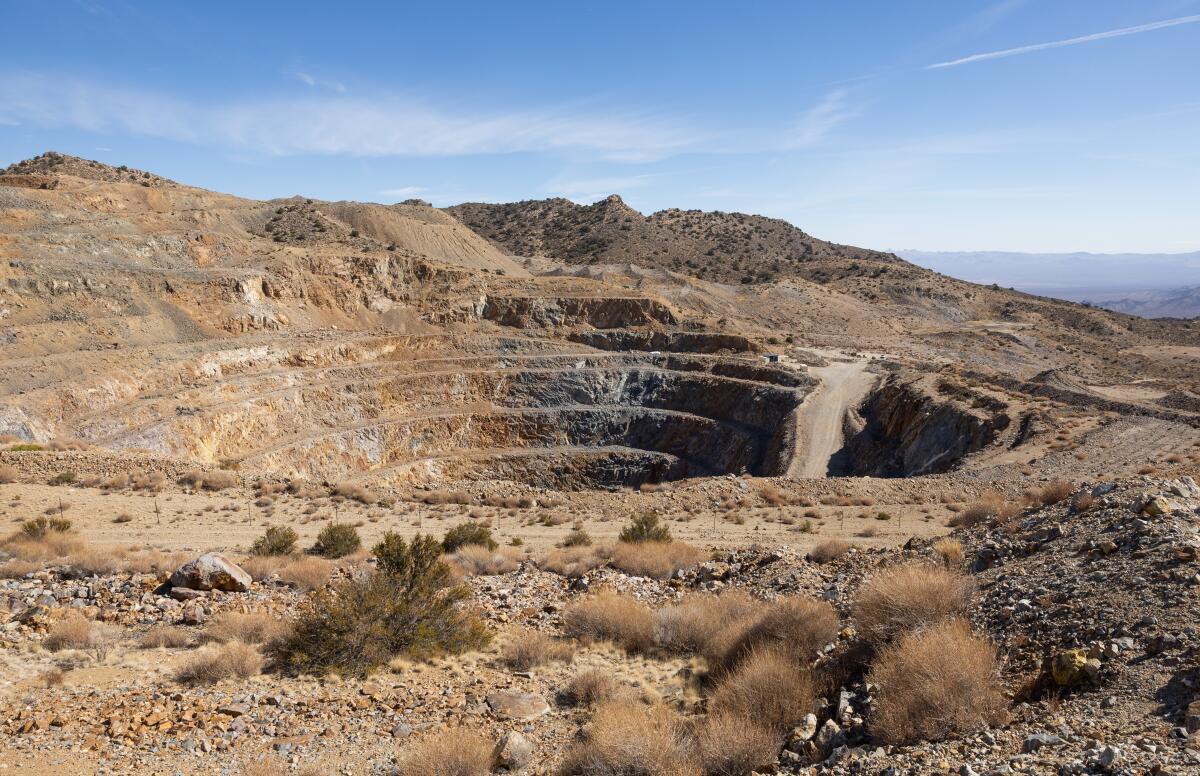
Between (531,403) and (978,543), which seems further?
(531,403)

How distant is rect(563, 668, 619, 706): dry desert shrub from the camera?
27.5ft

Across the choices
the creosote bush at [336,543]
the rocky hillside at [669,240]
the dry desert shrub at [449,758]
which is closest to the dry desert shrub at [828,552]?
the dry desert shrub at [449,758]

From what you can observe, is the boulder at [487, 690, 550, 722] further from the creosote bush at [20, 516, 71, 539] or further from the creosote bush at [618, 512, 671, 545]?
the creosote bush at [20, 516, 71, 539]

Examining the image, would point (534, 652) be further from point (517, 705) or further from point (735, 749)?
point (735, 749)

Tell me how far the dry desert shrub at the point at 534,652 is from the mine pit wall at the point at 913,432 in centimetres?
2315

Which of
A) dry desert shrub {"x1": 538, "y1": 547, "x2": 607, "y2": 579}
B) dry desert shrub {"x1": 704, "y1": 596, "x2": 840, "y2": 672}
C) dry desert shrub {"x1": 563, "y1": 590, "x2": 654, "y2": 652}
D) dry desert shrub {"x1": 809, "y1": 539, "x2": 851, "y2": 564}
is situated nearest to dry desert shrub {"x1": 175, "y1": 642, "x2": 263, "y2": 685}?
dry desert shrub {"x1": 563, "y1": 590, "x2": 654, "y2": 652}

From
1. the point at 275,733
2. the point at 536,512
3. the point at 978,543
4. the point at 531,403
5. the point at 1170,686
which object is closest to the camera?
the point at 1170,686

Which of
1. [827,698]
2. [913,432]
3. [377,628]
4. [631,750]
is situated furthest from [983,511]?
[913,432]

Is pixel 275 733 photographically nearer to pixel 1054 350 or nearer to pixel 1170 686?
pixel 1170 686

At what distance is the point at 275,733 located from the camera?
7426 millimetres

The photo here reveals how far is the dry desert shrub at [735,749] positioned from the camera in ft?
20.5

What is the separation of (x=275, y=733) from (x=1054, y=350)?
225 feet

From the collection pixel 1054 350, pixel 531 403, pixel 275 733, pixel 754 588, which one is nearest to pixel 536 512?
pixel 754 588

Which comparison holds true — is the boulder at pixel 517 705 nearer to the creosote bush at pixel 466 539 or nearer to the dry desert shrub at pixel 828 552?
the dry desert shrub at pixel 828 552
